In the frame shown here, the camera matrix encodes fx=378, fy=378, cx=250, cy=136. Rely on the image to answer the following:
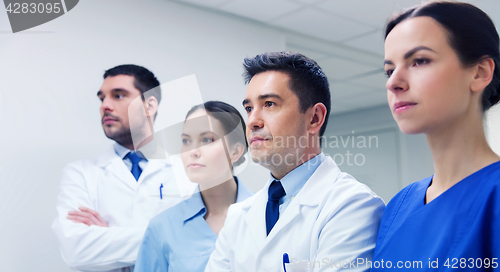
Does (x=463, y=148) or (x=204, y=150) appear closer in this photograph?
(x=463, y=148)

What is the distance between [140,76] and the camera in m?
2.22

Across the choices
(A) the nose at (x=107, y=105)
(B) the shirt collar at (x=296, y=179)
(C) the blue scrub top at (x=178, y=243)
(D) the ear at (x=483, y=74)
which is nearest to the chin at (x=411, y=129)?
(D) the ear at (x=483, y=74)

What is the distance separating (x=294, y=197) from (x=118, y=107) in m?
1.25

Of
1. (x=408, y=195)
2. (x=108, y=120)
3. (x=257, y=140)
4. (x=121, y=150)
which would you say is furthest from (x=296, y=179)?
(x=108, y=120)

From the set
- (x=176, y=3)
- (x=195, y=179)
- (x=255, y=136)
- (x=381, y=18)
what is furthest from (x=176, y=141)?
(x=381, y=18)

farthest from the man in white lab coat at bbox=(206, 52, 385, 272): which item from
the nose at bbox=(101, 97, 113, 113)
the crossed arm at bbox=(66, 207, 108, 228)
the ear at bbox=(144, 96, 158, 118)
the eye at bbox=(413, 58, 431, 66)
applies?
the nose at bbox=(101, 97, 113, 113)

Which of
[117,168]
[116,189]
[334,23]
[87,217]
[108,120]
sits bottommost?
[87,217]

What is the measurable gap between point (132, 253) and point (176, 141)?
2.06 ft

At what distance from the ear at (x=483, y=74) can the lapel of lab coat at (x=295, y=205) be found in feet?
1.63

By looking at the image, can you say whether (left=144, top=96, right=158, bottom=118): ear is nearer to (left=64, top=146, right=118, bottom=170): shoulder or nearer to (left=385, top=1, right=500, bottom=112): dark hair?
(left=64, top=146, right=118, bottom=170): shoulder

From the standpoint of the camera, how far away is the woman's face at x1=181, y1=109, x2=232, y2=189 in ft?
5.59

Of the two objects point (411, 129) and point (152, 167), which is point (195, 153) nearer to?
point (152, 167)

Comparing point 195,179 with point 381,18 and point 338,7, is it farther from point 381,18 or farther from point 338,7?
point 381,18

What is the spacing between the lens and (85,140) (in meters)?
2.15
